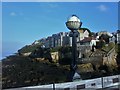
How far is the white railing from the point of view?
3248mm

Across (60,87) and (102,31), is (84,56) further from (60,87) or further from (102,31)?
(60,87)

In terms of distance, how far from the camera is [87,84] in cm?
358

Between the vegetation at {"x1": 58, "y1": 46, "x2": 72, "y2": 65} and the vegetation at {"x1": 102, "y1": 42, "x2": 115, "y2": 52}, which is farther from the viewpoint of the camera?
the vegetation at {"x1": 102, "y1": 42, "x2": 115, "y2": 52}

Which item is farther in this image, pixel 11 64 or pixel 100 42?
pixel 100 42

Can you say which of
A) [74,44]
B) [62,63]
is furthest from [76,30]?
[62,63]

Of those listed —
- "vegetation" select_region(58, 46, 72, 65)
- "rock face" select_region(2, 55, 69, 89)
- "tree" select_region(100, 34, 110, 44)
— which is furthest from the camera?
"tree" select_region(100, 34, 110, 44)

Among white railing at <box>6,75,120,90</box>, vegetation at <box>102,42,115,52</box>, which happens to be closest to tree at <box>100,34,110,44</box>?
vegetation at <box>102,42,115,52</box>

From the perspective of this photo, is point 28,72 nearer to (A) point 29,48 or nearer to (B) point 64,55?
(A) point 29,48

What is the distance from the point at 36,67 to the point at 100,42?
1.07m

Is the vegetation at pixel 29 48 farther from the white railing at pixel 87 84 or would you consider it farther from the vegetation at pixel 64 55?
the white railing at pixel 87 84

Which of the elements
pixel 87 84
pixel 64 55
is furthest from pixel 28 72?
pixel 87 84

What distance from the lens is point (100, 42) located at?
157 inches

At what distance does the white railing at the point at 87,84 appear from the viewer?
3248 mm

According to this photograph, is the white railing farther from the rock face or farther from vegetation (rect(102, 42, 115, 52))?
vegetation (rect(102, 42, 115, 52))
